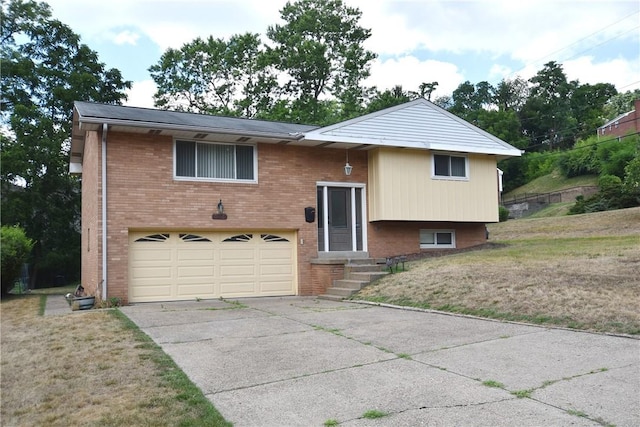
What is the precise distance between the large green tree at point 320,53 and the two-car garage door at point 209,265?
76.6 ft

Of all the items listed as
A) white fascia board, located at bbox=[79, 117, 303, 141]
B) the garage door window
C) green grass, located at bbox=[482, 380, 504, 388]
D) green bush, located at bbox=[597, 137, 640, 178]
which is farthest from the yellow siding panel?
green bush, located at bbox=[597, 137, 640, 178]

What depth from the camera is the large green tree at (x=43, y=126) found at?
24.6 m

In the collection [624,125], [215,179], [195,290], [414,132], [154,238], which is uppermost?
[624,125]

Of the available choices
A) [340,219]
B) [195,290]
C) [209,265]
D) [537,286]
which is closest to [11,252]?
[195,290]

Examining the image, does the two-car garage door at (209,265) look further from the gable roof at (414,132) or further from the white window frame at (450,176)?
the white window frame at (450,176)

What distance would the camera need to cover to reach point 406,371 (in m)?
5.73

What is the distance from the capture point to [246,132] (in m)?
13.8

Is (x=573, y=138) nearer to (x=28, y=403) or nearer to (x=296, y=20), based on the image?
(x=296, y=20)

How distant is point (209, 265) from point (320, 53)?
87.0 feet

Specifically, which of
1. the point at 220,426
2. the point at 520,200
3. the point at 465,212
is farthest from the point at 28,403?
the point at 520,200

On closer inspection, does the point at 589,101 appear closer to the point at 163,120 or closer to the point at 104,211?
the point at 163,120

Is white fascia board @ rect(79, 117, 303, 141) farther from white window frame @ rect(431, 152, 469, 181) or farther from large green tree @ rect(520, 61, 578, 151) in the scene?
large green tree @ rect(520, 61, 578, 151)

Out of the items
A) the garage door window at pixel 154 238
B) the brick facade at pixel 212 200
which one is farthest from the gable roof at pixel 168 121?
the garage door window at pixel 154 238

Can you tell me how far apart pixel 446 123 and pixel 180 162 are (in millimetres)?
8512
